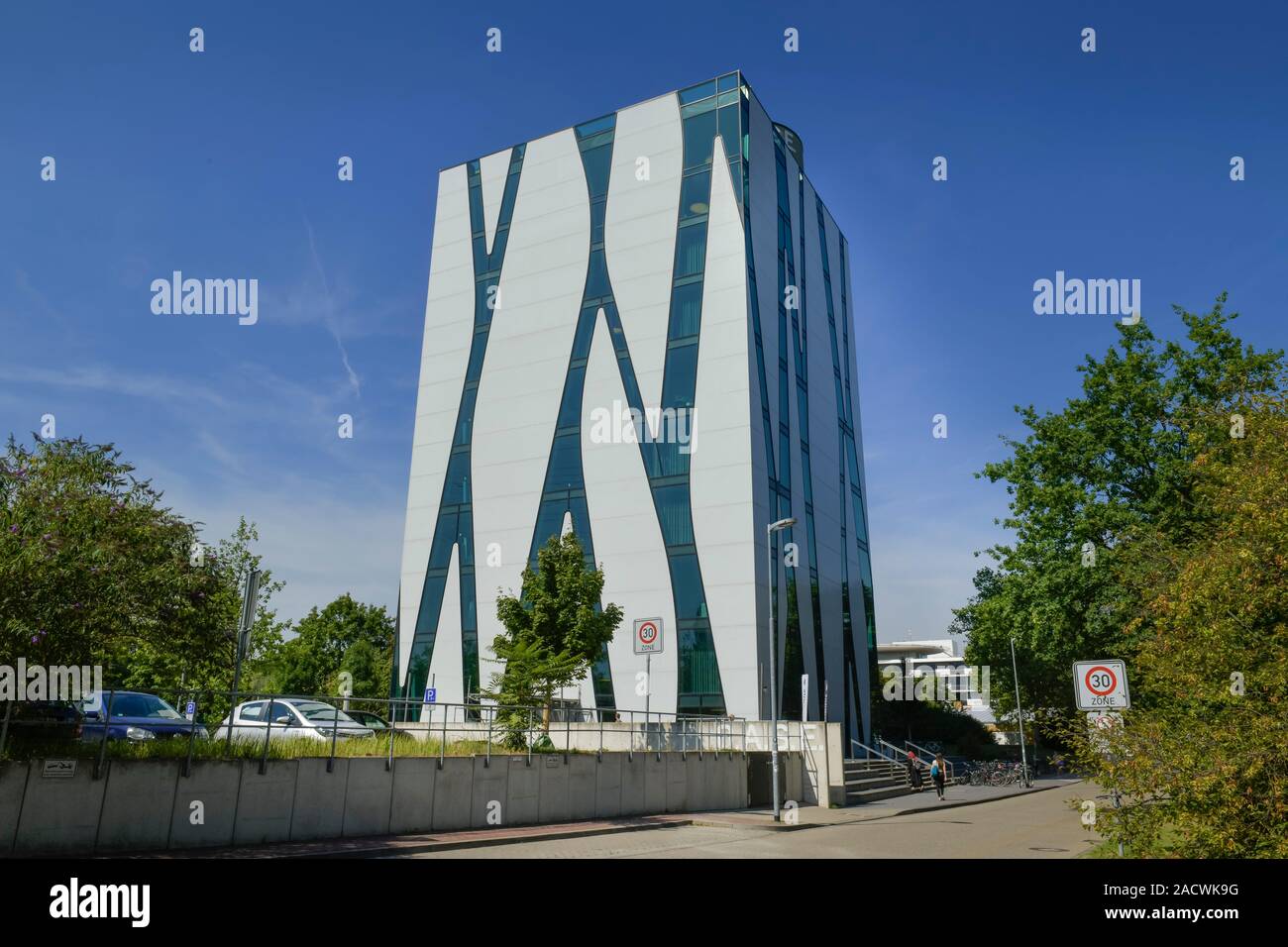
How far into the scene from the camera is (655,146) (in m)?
43.5

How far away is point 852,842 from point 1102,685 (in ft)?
25.2

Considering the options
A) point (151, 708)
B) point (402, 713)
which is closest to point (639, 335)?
point (402, 713)

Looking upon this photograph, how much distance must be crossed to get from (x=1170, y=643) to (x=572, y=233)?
3630 cm

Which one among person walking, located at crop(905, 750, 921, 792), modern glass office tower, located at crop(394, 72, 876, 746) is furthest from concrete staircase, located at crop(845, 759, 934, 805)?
modern glass office tower, located at crop(394, 72, 876, 746)

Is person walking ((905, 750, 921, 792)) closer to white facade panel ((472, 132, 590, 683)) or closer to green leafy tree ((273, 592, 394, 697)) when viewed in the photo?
white facade panel ((472, 132, 590, 683))

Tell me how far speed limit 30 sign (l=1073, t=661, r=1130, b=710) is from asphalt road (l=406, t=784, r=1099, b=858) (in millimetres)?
2670

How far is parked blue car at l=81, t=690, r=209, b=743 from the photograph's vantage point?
41.0 ft

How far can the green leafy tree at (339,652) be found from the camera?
2591 inches

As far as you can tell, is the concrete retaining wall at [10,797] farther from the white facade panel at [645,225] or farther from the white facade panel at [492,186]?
the white facade panel at [492,186]

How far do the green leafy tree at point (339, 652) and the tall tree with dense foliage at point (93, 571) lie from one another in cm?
4152

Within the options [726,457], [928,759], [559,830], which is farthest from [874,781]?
[559,830]

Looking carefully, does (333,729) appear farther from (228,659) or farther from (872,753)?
(872,753)
